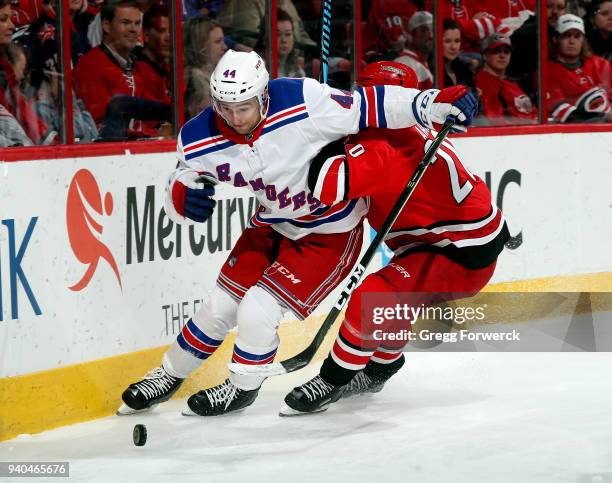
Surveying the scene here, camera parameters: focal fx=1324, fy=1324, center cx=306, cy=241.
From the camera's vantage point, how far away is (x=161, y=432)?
4.00 meters

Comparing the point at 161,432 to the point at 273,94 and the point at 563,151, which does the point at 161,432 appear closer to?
the point at 273,94

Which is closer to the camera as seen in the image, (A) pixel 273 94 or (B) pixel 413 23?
(A) pixel 273 94

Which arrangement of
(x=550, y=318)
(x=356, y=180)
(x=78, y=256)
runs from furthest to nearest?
(x=550, y=318) → (x=78, y=256) → (x=356, y=180)

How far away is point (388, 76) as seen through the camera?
4.23m

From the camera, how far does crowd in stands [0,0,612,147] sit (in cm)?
419

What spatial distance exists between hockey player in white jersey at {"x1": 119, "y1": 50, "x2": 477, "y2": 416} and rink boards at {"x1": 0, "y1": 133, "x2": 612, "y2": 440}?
33 cm

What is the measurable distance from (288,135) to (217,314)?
24.6 inches

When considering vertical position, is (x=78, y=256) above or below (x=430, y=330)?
above

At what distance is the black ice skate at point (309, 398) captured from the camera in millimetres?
4211

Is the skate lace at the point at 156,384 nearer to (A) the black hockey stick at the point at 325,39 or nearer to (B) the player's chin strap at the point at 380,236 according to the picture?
(B) the player's chin strap at the point at 380,236

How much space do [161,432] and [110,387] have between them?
0.37 m

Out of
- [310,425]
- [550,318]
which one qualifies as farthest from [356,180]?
[550,318]

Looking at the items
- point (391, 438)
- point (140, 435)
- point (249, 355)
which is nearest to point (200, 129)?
point (249, 355)
